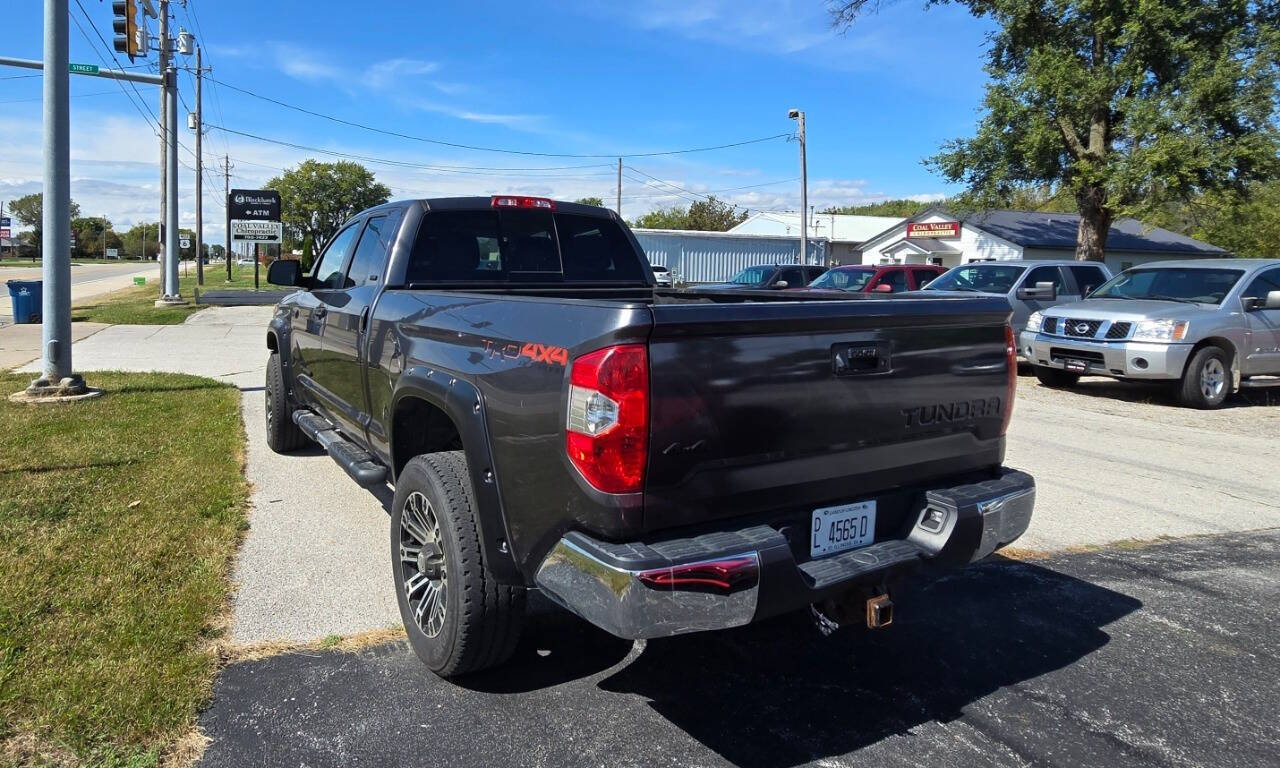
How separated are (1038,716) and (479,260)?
3487mm

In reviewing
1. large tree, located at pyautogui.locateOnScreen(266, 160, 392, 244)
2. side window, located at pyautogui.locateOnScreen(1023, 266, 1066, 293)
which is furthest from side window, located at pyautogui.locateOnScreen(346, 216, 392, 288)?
large tree, located at pyautogui.locateOnScreen(266, 160, 392, 244)

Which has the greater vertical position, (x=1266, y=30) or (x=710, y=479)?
(x=1266, y=30)

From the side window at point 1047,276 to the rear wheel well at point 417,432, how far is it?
12270 millimetres

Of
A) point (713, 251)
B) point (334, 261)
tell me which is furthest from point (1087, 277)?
point (713, 251)

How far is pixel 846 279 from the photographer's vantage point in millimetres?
17797

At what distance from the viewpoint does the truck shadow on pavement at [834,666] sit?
319cm

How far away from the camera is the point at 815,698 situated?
3.41 metres

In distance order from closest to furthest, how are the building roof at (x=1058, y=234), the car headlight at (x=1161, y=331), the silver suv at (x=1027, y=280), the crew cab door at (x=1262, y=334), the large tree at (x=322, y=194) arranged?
the car headlight at (x=1161, y=331) → the crew cab door at (x=1262, y=334) → the silver suv at (x=1027, y=280) → the building roof at (x=1058, y=234) → the large tree at (x=322, y=194)

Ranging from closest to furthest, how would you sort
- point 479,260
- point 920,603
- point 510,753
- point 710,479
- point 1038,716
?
point 710,479
point 510,753
point 1038,716
point 920,603
point 479,260

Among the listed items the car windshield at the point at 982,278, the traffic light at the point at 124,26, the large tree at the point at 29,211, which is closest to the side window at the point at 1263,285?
the car windshield at the point at 982,278

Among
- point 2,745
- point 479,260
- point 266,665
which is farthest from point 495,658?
point 479,260

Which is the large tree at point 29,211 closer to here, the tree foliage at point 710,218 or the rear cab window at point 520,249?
the tree foliage at point 710,218

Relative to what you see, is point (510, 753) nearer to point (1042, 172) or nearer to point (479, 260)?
point (479, 260)

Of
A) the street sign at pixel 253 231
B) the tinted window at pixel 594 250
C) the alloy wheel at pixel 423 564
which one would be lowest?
the alloy wheel at pixel 423 564
